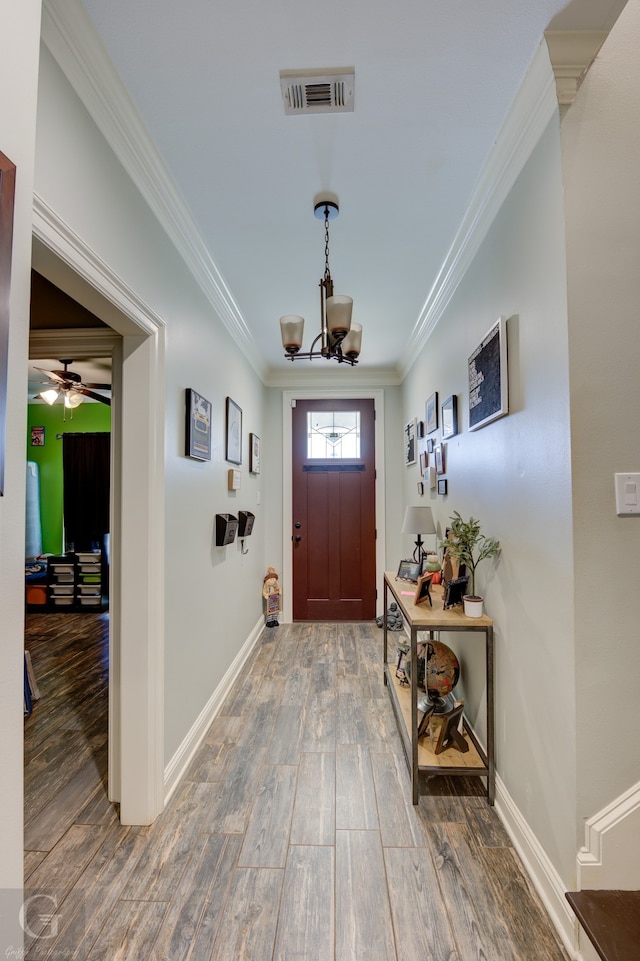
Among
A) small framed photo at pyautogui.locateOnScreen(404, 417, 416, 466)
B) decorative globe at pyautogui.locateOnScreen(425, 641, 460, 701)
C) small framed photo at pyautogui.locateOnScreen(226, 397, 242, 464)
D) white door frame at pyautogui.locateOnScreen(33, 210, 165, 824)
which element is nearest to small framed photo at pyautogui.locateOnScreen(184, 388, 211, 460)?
white door frame at pyautogui.locateOnScreen(33, 210, 165, 824)

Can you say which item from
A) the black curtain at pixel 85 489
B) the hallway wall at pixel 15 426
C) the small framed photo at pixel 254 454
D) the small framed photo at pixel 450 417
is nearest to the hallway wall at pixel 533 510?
the small framed photo at pixel 450 417

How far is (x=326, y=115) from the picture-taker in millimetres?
1431

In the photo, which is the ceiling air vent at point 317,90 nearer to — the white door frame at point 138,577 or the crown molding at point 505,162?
the crown molding at point 505,162

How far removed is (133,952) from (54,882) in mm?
429

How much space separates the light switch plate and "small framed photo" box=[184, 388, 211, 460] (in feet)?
5.72

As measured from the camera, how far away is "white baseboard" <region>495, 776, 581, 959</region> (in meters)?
1.17

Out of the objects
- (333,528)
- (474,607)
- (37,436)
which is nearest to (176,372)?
(474,607)

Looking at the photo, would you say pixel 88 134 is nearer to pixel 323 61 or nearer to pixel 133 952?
pixel 323 61

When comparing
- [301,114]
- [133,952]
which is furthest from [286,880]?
[301,114]

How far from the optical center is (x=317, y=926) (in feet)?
4.07

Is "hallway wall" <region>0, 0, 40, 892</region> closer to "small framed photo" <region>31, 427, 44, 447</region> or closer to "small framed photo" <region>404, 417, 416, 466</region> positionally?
"small framed photo" <region>404, 417, 416, 466</region>

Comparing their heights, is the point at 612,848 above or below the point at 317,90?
below

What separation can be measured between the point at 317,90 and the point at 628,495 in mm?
1572

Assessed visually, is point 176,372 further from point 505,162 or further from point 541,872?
point 541,872
